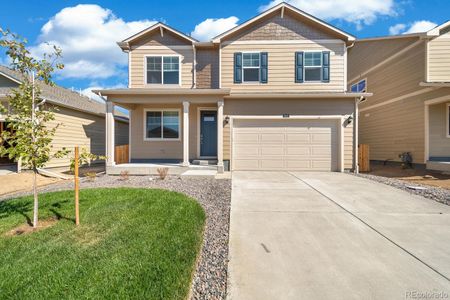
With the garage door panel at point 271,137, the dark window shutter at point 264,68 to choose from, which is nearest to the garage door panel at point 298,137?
the garage door panel at point 271,137

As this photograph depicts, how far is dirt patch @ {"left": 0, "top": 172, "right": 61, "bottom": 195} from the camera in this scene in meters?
7.10

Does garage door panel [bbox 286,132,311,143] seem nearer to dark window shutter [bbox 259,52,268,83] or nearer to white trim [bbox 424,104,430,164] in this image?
dark window shutter [bbox 259,52,268,83]

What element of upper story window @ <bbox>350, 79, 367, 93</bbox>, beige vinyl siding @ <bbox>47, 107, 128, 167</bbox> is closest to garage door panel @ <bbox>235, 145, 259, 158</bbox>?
beige vinyl siding @ <bbox>47, 107, 128, 167</bbox>

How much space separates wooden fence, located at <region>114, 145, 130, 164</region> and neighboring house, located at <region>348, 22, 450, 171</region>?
13540mm

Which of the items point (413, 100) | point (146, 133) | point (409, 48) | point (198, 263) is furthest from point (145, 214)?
point (409, 48)

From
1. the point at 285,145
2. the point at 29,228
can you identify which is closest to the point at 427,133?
the point at 285,145

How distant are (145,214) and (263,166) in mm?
6591

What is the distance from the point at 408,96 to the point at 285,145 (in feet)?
23.0

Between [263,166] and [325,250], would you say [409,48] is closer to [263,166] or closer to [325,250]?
[263,166]

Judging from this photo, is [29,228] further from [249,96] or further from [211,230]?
[249,96]

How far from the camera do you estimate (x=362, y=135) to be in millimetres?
14844

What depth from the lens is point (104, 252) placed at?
286 centimetres

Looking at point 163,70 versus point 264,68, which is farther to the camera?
point 163,70

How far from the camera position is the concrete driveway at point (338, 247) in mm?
2320
